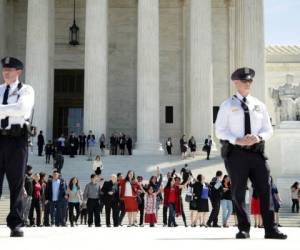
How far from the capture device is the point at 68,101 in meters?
56.4

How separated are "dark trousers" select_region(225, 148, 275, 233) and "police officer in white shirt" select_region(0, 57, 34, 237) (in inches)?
123

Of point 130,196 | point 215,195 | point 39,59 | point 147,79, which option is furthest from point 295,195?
point 39,59

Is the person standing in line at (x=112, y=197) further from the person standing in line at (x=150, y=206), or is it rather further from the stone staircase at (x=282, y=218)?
the stone staircase at (x=282, y=218)

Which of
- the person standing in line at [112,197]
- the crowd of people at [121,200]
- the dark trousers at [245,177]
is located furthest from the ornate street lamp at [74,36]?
the dark trousers at [245,177]

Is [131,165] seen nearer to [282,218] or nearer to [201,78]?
[201,78]

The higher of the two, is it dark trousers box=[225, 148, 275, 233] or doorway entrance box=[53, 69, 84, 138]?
doorway entrance box=[53, 69, 84, 138]

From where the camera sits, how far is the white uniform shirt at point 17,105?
25.9ft

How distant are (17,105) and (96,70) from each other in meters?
38.7

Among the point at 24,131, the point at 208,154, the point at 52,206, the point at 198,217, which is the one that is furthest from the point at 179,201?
the point at 208,154

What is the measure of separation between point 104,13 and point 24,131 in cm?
4027

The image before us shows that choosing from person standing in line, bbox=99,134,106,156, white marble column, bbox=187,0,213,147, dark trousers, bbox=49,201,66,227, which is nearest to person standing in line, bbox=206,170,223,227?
dark trousers, bbox=49,201,66,227

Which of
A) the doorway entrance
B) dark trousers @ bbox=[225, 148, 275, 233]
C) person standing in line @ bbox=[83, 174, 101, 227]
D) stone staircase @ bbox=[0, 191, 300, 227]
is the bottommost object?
stone staircase @ bbox=[0, 191, 300, 227]

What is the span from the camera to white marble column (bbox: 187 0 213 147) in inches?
1832

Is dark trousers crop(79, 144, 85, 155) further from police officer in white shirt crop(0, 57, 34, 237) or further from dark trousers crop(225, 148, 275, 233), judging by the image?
dark trousers crop(225, 148, 275, 233)
